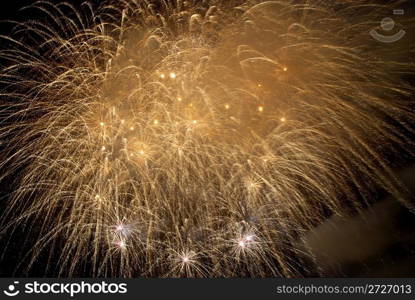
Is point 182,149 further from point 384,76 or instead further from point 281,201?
point 384,76

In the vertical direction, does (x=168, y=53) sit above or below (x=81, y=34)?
below

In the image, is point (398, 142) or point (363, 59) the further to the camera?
point (398, 142)

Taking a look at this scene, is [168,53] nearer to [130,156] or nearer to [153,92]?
[153,92]

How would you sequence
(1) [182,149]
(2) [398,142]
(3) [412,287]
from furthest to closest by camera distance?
(2) [398,142] → (1) [182,149] → (3) [412,287]

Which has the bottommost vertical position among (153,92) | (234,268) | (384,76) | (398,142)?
(234,268)

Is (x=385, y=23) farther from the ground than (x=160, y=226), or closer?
farther from the ground

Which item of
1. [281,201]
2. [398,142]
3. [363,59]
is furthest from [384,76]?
[281,201]

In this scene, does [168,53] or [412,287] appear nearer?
[412,287]

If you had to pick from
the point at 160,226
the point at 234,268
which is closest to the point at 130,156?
the point at 160,226

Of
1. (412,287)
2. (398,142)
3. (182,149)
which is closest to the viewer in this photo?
(412,287)
